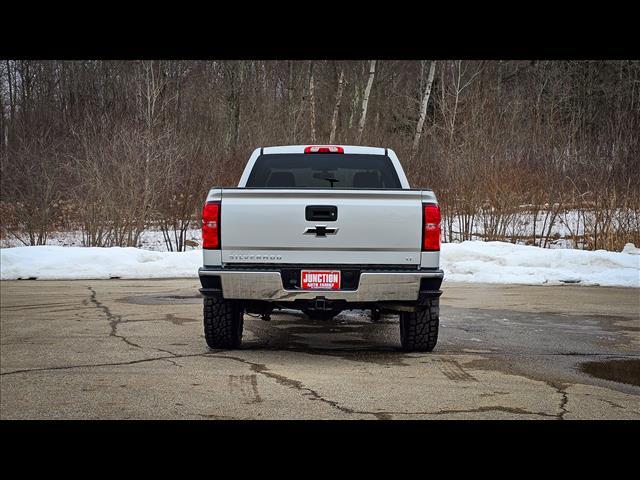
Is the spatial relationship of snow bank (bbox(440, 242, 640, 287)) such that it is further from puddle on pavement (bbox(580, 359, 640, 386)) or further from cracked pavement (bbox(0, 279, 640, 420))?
puddle on pavement (bbox(580, 359, 640, 386))

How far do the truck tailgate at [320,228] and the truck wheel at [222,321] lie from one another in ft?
2.36

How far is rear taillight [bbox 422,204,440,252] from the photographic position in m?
7.12

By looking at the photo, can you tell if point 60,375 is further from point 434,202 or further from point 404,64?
point 404,64

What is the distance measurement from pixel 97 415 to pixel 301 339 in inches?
146

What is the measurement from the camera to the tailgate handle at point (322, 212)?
7137 mm

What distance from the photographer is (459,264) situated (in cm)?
1672

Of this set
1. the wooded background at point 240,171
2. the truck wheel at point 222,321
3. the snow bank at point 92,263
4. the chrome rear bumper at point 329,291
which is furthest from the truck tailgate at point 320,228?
the wooded background at point 240,171

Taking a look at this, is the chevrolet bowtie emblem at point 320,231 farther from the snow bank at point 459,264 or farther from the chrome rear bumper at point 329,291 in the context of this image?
the snow bank at point 459,264

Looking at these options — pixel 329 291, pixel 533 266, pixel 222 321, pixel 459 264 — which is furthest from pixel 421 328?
pixel 533 266

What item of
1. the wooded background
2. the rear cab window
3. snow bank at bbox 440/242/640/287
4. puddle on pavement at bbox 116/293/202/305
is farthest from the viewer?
the wooded background

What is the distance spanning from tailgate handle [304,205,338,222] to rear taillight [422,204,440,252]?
32.3 inches

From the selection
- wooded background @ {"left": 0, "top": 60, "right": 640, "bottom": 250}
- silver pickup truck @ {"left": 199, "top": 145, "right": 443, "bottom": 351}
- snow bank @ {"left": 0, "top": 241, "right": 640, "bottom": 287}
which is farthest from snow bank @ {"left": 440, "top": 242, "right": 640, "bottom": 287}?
silver pickup truck @ {"left": 199, "top": 145, "right": 443, "bottom": 351}

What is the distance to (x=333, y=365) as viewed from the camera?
7250 mm

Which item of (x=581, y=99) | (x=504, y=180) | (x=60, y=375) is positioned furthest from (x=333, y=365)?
(x=581, y=99)
